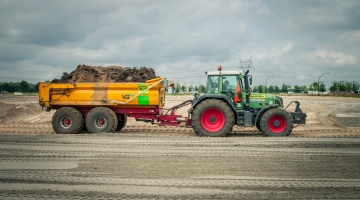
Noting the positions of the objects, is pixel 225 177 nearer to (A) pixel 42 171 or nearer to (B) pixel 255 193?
(B) pixel 255 193

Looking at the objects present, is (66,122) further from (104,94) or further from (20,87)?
(20,87)

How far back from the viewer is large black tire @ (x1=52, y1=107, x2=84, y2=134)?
12.5m

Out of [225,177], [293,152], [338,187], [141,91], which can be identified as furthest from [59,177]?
[141,91]

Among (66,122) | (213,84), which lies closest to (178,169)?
(213,84)

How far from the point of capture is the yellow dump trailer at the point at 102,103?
40.8 ft

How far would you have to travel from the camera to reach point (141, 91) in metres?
12.5

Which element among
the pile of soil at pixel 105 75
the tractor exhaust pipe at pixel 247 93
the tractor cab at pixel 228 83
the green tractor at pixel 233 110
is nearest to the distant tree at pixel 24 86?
the pile of soil at pixel 105 75

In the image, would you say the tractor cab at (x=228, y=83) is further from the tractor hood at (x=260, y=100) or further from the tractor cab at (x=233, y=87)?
the tractor hood at (x=260, y=100)

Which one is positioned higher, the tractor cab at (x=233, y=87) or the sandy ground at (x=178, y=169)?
the tractor cab at (x=233, y=87)

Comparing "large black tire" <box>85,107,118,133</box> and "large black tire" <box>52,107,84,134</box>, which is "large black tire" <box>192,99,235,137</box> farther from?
"large black tire" <box>52,107,84,134</box>

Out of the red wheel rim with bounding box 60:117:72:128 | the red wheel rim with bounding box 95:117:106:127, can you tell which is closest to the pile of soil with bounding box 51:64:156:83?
the red wheel rim with bounding box 60:117:72:128

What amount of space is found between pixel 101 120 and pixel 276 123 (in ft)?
21.7

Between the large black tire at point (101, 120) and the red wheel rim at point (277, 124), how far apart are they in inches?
229

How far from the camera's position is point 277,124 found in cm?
1131
